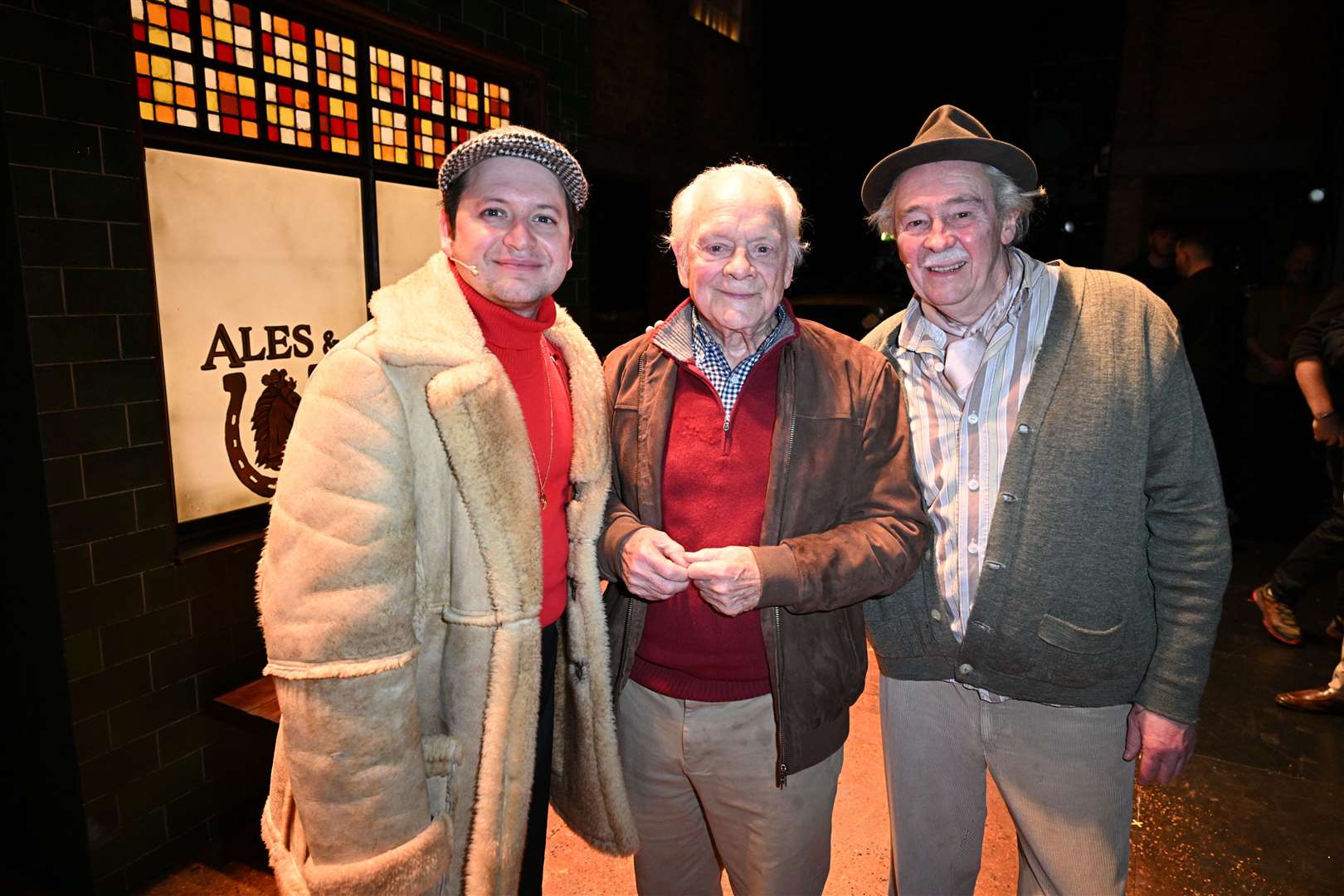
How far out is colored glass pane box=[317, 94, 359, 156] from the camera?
10.5 ft

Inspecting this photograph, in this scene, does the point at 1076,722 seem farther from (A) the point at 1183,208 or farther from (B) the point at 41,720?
(A) the point at 1183,208

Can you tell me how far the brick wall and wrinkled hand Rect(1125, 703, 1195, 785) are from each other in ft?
9.53

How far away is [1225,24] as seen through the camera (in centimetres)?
926

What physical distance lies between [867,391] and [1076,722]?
92 centimetres

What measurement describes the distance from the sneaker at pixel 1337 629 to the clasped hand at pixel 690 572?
4602mm

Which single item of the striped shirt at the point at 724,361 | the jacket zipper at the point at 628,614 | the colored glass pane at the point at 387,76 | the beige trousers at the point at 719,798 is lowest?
the beige trousers at the point at 719,798

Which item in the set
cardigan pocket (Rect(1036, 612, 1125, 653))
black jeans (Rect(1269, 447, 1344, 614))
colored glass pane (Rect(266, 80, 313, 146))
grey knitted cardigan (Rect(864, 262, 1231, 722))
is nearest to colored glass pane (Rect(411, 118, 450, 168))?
colored glass pane (Rect(266, 80, 313, 146))

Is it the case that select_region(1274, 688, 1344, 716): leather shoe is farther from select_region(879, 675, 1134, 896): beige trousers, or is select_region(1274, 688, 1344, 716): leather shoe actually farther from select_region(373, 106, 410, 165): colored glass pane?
select_region(373, 106, 410, 165): colored glass pane

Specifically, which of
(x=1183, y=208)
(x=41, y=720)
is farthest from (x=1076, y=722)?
(x=1183, y=208)

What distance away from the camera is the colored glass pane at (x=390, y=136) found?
350 cm

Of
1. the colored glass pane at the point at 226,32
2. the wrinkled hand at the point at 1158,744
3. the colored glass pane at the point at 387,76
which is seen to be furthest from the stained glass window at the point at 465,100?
the wrinkled hand at the point at 1158,744

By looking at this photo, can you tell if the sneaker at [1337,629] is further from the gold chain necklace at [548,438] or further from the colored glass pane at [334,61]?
the colored glass pane at [334,61]

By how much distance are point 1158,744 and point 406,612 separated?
169 centimetres

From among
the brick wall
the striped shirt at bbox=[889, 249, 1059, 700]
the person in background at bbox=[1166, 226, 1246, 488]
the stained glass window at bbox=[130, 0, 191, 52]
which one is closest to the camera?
the striped shirt at bbox=[889, 249, 1059, 700]
